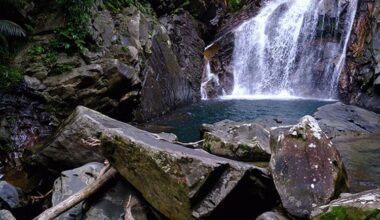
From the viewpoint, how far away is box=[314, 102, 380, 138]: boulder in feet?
34.4

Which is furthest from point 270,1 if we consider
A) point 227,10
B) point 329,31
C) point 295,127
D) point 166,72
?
point 295,127

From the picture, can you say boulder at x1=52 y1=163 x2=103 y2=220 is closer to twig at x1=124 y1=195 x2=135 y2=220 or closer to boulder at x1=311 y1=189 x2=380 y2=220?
twig at x1=124 y1=195 x2=135 y2=220

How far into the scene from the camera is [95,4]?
11789 mm

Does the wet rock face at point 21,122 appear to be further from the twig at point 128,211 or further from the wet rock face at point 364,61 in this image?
the wet rock face at point 364,61

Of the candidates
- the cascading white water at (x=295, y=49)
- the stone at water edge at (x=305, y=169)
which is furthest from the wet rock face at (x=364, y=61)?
the stone at water edge at (x=305, y=169)

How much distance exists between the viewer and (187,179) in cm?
396

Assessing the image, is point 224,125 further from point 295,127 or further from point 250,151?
point 295,127

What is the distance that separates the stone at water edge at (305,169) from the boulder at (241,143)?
2.30 metres

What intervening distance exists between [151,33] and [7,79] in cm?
566

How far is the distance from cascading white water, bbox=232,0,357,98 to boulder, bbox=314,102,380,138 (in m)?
5.56

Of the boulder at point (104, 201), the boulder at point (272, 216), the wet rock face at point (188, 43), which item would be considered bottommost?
the boulder at point (104, 201)

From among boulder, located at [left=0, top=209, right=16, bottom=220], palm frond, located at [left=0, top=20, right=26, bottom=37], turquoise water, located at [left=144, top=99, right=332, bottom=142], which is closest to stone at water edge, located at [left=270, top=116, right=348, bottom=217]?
boulder, located at [left=0, top=209, right=16, bottom=220]

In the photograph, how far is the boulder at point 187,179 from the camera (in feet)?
13.1

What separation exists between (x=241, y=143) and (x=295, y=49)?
13.4 meters
